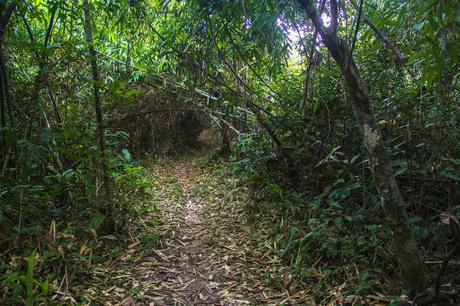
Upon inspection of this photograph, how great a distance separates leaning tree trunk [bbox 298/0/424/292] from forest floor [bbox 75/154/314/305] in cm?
83

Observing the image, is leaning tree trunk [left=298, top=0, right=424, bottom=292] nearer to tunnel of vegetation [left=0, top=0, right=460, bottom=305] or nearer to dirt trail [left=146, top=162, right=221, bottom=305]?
tunnel of vegetation [left=0, top=0, right=460, bottom=305]

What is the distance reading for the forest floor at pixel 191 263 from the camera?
2881 millimetres

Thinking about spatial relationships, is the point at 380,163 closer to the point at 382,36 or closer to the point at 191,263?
the point at 382,36

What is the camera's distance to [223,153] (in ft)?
28.0

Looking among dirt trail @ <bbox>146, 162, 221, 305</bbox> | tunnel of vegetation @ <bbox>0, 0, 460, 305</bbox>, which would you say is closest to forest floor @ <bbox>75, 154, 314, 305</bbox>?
dirt trail @ <bbox>146, 162, 221, 305</bbox>

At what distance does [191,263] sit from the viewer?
3.58m

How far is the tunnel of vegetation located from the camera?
2.29 meters

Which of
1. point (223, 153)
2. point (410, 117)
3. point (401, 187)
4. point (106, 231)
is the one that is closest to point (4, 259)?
point (106, 231)

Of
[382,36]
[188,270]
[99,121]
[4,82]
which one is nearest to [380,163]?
[382,36]

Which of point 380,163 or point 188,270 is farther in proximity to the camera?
point 188,270

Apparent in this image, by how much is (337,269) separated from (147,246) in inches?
85.7

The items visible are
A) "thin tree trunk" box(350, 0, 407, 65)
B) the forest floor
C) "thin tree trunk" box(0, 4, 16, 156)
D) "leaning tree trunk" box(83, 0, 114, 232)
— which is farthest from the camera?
"leaning tree trunk" box(83, 0, 114, 232)

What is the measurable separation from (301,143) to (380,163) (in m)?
2.24

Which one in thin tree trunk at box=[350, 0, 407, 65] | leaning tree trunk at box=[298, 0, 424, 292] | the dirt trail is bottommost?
the dirt trail
